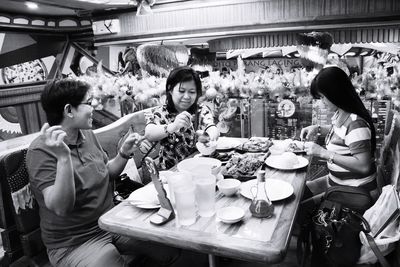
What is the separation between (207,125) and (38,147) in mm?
1379

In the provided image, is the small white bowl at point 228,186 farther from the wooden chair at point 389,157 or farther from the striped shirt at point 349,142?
the wooden chair at point 389,157

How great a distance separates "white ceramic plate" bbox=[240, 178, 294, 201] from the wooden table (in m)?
0.03

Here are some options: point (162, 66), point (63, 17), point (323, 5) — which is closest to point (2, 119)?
point (63, 17)

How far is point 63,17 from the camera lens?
21.1 ft

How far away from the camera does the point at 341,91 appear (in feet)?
6.37

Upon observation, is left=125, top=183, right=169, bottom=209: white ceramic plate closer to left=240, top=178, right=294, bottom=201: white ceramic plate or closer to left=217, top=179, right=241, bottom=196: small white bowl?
left=217, top=179, right=241, bottom=196: small white bowl

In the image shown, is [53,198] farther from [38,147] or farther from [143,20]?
[143,20]

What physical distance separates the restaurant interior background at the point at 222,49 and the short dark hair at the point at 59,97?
636 mm

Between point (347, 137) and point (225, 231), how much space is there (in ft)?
3.89

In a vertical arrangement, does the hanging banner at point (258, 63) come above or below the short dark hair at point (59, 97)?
above

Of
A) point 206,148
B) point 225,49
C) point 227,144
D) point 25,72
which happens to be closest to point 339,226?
point 206,148

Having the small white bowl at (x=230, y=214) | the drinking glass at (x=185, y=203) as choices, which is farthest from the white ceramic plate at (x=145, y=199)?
the small white bowl at (x=230, y=214)

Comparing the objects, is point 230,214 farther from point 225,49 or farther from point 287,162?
Answer: point 225,49

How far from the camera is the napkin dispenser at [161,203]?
1.30 m
